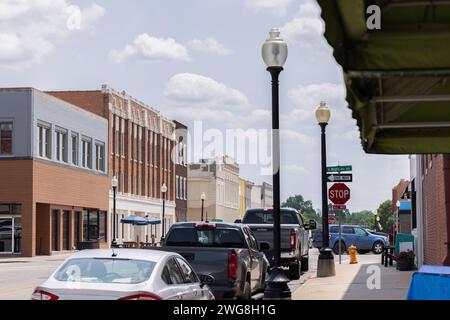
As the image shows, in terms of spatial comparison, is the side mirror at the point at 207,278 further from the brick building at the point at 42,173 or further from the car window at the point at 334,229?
the car window at the point at 334,229

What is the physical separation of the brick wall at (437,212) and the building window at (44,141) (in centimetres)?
3176

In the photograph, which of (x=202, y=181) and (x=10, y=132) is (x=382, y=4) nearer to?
(x=10, y=132)

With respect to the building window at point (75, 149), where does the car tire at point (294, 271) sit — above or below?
below

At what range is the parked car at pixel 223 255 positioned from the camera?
1544cm

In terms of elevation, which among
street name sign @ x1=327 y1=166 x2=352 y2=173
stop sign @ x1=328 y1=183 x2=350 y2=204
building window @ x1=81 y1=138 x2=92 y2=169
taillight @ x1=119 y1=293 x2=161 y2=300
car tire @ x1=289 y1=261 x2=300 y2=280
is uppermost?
building window @ x1=81 y1=138 x2=92 y2=169

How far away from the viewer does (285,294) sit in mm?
14977

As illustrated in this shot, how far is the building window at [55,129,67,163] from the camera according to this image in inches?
2231

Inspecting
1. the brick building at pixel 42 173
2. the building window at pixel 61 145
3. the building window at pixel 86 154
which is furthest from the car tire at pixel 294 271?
the building window at pixel 86 154

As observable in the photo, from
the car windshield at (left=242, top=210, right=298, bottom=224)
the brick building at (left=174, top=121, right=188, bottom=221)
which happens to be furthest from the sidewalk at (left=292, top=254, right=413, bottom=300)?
the brick building at (left=174, top=121, right=188, bottom=221)

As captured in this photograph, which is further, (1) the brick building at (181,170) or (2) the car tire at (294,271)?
(1) the brick building at (181,170)

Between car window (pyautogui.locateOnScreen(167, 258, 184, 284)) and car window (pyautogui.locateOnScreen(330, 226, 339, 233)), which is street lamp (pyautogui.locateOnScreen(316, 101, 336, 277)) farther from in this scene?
car window (pyautogui.locateOnScreen(330, 226, 339, 233))

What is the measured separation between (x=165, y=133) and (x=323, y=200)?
56.8 metres

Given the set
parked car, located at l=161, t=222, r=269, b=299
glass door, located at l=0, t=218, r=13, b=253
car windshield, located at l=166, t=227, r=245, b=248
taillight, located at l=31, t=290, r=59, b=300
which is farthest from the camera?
glass door, located at l=0, t=218, r=13, b=253

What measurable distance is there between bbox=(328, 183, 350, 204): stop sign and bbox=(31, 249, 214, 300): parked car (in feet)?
61.0
